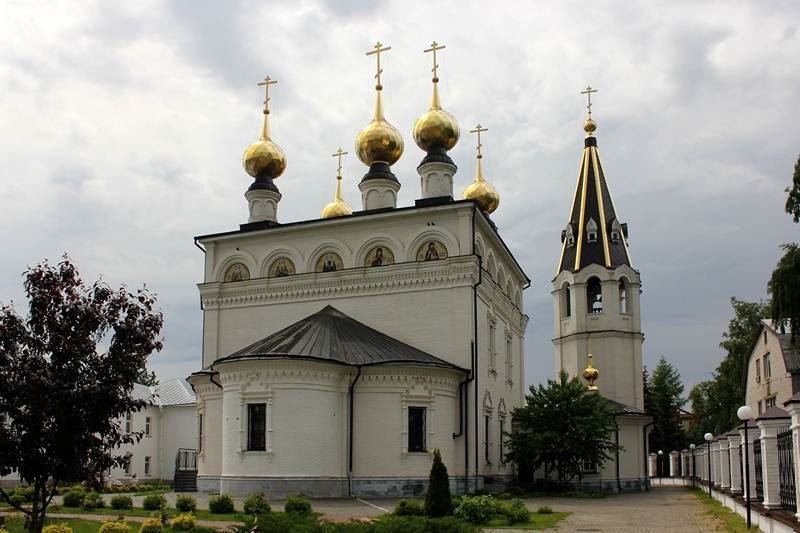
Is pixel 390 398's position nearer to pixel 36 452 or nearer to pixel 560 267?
pixel 36 452

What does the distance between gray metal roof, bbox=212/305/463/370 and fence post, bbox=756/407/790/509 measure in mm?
10705

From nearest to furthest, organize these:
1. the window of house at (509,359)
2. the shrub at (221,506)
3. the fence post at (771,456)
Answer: the fence post at (771,456) → the shrub at (221,506) → the window of house at (509,359)

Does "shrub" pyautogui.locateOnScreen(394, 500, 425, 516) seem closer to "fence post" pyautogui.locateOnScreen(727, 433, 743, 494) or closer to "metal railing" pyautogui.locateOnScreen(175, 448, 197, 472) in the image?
"fence post" pyautogui.locateOnScreen(727, 433, 743, 494)

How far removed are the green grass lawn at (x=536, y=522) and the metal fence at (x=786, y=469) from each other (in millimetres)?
4167

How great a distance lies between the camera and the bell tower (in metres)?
34.7

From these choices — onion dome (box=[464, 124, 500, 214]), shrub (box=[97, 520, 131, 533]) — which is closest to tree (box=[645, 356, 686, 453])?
onion dome (box=[464, 124, 500, 214])

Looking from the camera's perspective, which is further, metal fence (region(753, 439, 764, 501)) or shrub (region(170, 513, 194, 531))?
metal fence (region(753, 439, 764, 501))

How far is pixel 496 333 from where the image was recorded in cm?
2769

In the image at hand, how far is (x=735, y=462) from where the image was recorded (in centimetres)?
1861

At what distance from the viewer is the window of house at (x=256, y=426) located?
21.4 metres

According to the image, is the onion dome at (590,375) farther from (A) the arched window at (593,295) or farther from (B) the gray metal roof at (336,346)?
(B) the gray metal roof at (336,346)

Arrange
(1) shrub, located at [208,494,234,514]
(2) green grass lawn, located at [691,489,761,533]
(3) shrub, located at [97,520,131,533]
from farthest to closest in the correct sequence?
(1) shrub, located at [208,494,234,514]
(2) green grass lawn, located at [691,489,761,533]
(3) shrub, located at [97,520,131,533]

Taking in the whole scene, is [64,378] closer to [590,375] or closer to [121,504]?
[121,504]

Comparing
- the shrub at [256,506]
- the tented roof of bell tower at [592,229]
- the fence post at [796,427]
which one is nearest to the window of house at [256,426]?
the shrub at [256,506]
